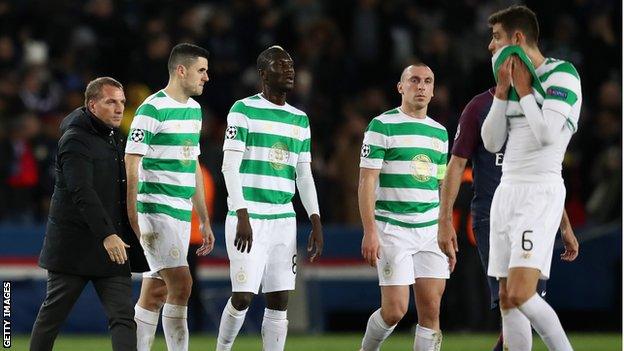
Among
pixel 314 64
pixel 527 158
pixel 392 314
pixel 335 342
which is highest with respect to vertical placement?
pixel 314 64

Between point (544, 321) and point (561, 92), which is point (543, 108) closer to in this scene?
point (561, 92)

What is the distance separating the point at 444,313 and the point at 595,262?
1.75 m

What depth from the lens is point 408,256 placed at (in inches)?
405

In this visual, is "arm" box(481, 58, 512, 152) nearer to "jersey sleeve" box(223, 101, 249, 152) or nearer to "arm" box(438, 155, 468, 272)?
"arm" box(438, 155, 468, 272)

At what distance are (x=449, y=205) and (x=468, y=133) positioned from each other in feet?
2.03

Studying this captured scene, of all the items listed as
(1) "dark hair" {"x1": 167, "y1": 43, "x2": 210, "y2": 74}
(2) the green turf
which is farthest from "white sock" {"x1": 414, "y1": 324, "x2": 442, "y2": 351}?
(2) the green turf

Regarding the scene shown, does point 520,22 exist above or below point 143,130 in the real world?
above

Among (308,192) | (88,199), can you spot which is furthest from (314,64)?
(88,199)

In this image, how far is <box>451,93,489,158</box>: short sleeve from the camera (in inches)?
388

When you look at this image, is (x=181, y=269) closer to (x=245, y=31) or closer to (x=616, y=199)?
(x=616, y=199)

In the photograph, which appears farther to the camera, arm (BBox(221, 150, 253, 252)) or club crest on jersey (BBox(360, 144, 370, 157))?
club crest on jersey (BBox(360, 144, 370, 157))

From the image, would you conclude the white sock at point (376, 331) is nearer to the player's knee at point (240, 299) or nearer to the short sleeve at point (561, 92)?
the player's knee at point (240, 299)

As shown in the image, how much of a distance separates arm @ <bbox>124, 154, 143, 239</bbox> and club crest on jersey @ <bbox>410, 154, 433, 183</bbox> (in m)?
1.98

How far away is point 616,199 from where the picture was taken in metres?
16.1
